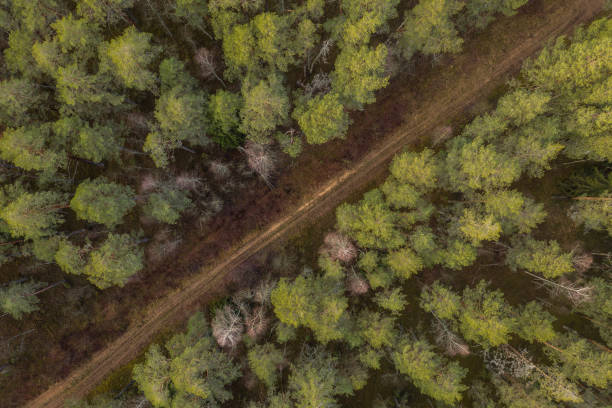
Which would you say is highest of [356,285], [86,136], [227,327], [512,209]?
[86,136]

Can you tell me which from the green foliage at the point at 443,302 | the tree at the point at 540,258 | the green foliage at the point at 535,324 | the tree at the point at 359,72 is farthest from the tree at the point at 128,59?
the green foliage at the point at 535,324

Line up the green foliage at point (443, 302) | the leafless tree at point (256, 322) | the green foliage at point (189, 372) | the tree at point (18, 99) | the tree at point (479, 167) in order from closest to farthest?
the tree at point (479, 167), the tree at point (18, 99), the green foliage at point (189, 372), the green foliage at point (443, 302), the leafless tree at point (256, 322)

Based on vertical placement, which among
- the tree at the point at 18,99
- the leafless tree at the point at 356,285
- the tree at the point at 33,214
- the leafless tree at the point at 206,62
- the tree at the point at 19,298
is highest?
the tree at the point at 18,99

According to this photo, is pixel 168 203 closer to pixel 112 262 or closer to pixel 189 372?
pixel 112 262

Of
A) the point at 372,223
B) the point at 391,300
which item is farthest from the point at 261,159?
the point at 391,300

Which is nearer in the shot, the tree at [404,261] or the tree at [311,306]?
the tree at [311,306]

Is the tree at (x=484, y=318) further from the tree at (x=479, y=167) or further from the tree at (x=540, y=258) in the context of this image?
the tree at (x=479, y=167)
